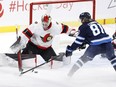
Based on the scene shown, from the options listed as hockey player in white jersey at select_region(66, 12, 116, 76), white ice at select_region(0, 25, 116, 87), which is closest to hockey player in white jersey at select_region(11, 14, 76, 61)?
white ice at select_region(0, 25, 116, 87)

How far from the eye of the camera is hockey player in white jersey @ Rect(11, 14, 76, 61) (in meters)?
3.38

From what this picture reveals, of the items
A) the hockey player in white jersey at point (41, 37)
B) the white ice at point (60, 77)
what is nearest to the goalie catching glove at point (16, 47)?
the hockey player in white jersey at point (41, 37)

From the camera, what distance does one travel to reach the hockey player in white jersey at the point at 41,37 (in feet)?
11.1

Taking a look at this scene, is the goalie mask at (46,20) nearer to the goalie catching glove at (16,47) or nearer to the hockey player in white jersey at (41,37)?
the hockey player in white jersey at (41,37)

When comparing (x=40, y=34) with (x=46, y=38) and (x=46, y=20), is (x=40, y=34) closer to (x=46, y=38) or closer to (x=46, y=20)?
(x=46, y=38)

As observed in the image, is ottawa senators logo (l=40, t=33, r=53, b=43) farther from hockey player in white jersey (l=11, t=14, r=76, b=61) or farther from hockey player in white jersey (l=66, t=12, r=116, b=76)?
hockey player in white jersey (l=66, t=12, r=116, b=76)

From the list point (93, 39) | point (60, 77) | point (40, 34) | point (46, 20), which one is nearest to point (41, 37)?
point (40, 34)

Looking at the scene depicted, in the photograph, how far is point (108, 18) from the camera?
546 cm

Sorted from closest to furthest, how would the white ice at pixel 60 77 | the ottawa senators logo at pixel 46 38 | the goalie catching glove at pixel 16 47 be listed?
the white ice at pixel 60 77 → the goalie catching glove at pixel 16 47 → the ottawa senators logo at pixel 46 38

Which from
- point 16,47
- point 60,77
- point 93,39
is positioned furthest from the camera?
point 16,47

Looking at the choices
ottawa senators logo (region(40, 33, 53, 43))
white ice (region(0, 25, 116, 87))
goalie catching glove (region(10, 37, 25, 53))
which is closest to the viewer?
white ice (region(0, 25, 116, 87))

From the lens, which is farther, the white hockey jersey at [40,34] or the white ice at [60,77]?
the white hockey jersey at [40,34]

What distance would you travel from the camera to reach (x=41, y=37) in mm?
3523

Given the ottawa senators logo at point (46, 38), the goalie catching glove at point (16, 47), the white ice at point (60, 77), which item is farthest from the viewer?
the ottawa senators logo at point (46, 38)
